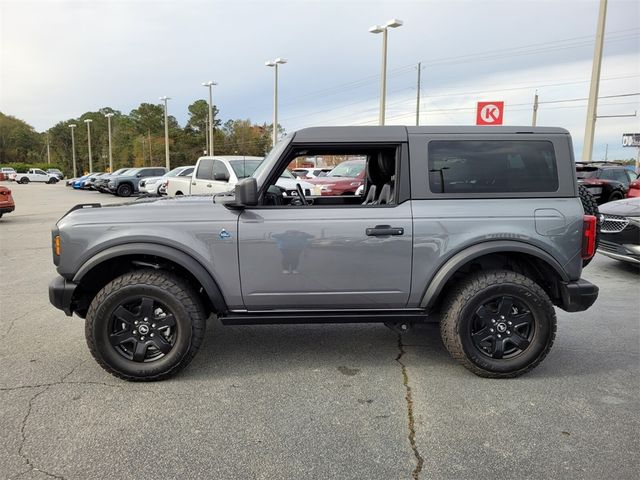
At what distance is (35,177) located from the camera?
5975 cm

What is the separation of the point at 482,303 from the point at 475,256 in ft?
1.20

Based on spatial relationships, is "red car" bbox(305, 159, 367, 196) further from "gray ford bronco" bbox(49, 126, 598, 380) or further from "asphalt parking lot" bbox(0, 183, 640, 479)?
"gray ford bronco" bbox(49, 126, 598, 380)

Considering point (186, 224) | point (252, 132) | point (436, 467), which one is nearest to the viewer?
point (436, 467)

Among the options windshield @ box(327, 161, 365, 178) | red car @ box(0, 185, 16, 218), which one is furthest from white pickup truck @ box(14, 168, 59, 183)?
windshield @ box(327, 161, 365, 178)

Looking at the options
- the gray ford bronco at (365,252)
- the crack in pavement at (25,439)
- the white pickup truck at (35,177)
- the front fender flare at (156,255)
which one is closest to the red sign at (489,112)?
the gray ford bronco at (365,252)

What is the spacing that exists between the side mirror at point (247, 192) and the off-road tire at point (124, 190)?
85.9 ft

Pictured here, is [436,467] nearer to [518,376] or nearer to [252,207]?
[518,376]

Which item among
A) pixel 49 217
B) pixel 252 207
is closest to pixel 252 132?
pixel 49 217

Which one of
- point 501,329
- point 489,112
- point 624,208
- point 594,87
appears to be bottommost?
point 501,329

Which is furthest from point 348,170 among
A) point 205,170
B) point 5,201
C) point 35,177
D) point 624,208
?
point 35,177

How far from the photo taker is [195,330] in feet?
11.6

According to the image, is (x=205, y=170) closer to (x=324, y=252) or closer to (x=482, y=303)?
(x=324, y=252)

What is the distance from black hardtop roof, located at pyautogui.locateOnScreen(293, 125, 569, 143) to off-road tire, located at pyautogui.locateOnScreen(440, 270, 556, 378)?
109 cm

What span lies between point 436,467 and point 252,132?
71.1 m
